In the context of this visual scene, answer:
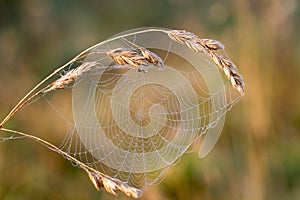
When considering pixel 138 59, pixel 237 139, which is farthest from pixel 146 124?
pixel 138 59

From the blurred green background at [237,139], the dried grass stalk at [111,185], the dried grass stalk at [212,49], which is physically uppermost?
the dried grass stalk at [212,49]

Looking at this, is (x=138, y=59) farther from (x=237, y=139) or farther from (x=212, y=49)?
(x=237, y=139)

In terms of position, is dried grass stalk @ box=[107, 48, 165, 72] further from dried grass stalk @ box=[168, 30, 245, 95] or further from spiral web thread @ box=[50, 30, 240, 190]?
spiral web thread @ box=[50, 30, 240, 190]

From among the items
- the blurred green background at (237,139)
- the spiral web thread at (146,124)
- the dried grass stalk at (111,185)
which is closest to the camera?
the dried grass stalk at (111,185)

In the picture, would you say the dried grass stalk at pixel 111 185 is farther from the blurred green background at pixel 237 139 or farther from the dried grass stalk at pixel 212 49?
the blurred green background at pixel 237 139

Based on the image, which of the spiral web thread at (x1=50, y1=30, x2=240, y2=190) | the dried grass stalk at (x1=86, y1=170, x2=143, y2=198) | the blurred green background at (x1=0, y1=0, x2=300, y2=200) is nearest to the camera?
the dried grass stalk at (x1=86, y1=170, x2=143, y2=198)

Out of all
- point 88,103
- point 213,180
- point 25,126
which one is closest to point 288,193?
point 213,180

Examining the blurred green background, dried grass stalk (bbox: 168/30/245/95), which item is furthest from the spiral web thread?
dried grass stalk (bbox: 168/30/245/95)

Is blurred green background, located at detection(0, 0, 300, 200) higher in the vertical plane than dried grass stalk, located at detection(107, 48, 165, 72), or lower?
lower

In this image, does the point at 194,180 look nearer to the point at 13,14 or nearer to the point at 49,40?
the point at 49,40

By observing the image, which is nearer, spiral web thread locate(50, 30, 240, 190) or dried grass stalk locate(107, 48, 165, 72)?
dried grass stalk locate(107, 48, 165, 72)

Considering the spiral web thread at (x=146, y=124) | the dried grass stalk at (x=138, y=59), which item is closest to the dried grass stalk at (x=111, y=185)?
the dried grass stalk at (x=138, y=59)
